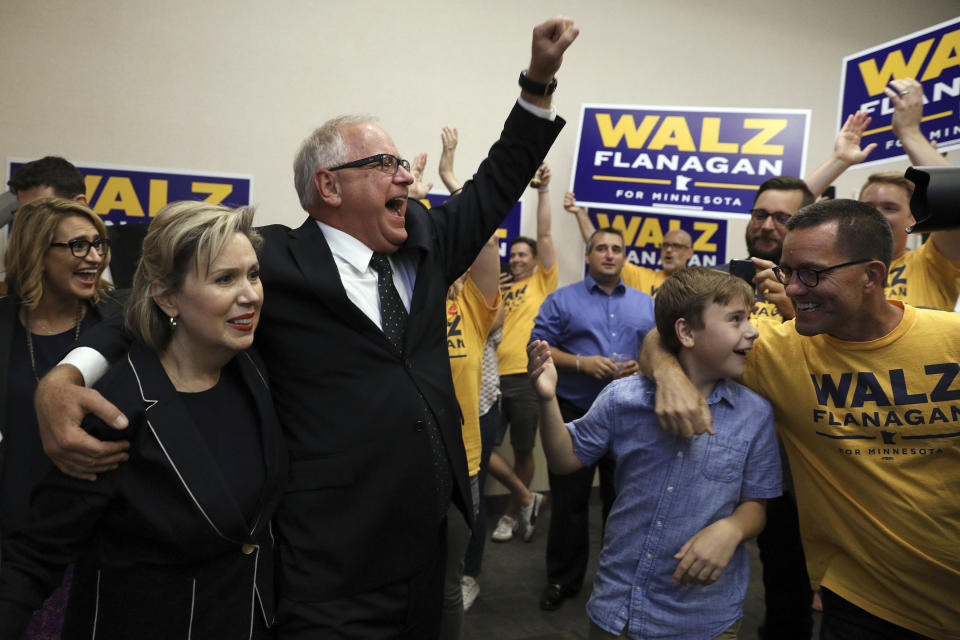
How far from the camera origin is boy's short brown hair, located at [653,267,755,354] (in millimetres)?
1657

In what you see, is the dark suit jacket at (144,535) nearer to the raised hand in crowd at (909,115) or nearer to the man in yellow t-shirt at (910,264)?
the man in yellow t-shirt at (910,264)

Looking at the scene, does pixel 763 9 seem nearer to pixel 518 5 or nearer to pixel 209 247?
pixel 518 5

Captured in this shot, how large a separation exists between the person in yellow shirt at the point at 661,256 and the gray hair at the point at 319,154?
110 inches

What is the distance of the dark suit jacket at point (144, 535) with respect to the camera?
1.16 metres

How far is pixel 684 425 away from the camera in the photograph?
154 cm

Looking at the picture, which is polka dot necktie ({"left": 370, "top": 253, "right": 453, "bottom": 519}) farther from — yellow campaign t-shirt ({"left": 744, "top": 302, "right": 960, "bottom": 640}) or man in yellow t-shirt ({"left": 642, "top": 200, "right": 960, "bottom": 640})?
yellow campaign t-shirt ({"left": 744, "top": 302, "right": 960, "bottom": 640})

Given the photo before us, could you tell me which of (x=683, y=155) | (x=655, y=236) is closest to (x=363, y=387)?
(x=683, y=155)

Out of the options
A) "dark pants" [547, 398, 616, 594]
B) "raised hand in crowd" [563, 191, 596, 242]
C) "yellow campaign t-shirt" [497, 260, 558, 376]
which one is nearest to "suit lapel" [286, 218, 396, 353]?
"dark pants" [547, 398, 616, 594]

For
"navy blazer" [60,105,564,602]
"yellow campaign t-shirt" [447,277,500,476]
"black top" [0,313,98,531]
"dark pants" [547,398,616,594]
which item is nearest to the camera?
"navy blazer" [60,105,564,602]

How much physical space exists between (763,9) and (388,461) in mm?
5620

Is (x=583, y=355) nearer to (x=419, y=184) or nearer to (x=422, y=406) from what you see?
(x=419, y=184)

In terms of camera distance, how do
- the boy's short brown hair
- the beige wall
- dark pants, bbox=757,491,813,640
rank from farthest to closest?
the beige wall
dark pants, bbox=757,491,813,640
the boy's short brown hair

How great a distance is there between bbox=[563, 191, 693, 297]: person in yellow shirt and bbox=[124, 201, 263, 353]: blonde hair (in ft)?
10.2

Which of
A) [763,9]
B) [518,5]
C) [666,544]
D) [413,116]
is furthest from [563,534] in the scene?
[763,9]
